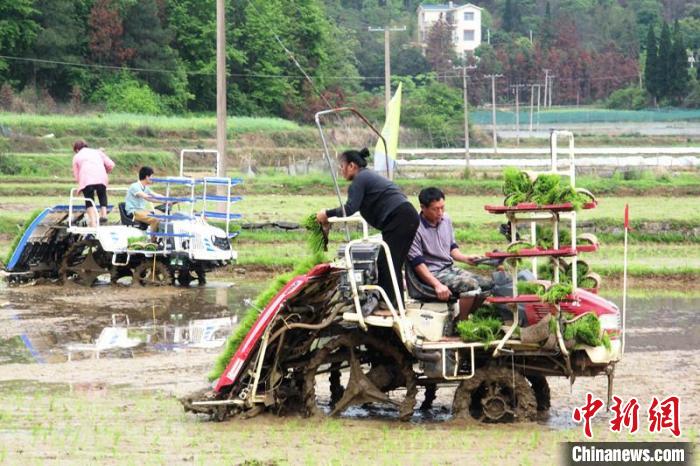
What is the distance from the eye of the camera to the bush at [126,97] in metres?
77.9

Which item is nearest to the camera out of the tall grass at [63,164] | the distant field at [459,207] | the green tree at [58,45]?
the distant field at [459,207]

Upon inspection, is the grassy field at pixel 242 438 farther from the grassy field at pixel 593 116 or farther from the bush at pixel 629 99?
the bush at pixel 629 99

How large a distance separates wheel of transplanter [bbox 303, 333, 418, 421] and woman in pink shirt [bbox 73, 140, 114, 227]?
1092cm

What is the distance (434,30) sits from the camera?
431 feet

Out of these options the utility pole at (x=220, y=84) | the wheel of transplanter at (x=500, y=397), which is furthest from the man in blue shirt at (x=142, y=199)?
the wheel of transplanter at (x=500, y=397)

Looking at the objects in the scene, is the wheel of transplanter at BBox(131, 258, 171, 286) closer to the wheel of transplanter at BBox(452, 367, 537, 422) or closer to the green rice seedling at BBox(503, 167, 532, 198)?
the wheel of transplanter at BBox(452, 367, 537, 422)

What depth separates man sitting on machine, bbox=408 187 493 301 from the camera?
11.7 meters

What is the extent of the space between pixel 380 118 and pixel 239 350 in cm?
7670

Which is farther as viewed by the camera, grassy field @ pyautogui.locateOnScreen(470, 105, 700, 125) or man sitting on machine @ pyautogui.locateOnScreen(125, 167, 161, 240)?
grassy field @ pyautogui.locateOnScreen(470, 105, 700, 125)

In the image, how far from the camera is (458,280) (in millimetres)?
11750

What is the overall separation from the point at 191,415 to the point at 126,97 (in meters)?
67.7

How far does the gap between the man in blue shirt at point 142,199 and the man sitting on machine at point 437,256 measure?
10653mm

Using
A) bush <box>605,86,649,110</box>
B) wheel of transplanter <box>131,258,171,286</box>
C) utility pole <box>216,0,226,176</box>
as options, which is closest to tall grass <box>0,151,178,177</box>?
utility pole <box>216,0,226,176</box>

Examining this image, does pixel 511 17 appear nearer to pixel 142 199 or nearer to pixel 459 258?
pixel 142 199
